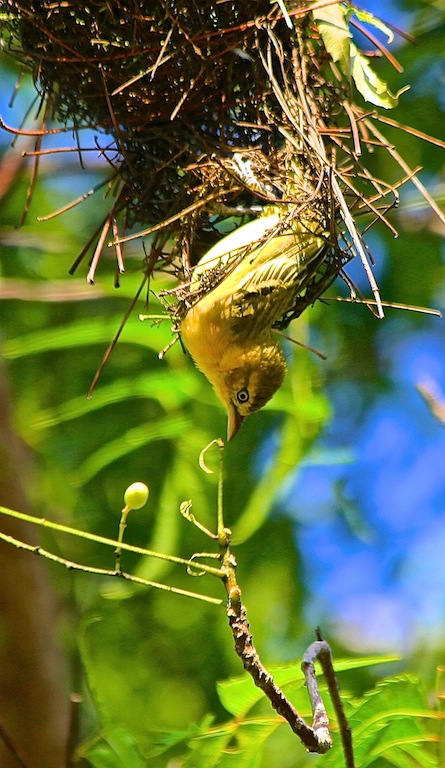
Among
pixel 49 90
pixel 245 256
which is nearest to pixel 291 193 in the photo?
pixel 245 256

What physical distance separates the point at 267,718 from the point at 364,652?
1339 mm

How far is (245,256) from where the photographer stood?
121 cm

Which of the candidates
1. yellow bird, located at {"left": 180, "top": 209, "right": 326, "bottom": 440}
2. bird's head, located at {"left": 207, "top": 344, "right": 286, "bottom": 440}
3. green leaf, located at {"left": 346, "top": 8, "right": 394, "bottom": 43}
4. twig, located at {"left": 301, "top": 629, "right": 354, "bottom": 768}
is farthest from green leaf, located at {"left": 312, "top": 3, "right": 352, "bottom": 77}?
twig, located at {"left": 301, "top": 629, "right": 354, "bottom": 768}

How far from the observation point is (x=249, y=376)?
49.4 inches

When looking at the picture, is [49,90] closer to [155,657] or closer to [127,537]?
[127,537]

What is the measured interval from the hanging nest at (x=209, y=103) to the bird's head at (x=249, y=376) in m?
0.10

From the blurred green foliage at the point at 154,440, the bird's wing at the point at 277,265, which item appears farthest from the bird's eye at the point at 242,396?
the blurred green foliage at the point at 154,440

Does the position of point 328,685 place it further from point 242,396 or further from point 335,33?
point 335,33

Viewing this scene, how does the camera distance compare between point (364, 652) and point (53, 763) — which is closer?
point (53, 763)

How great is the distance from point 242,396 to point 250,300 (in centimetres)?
14

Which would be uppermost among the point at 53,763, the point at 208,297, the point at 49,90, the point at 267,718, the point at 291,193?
the point at 49,90

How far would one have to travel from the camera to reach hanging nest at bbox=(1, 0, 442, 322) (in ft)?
4.15

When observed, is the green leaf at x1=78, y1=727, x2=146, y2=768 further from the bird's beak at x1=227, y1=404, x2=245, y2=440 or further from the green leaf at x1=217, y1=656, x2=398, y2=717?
the bird's beak at x1=227, y1=404, x2=245, y2=440

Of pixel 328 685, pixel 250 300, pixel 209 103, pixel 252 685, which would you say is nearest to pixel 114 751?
pixel 252 685
